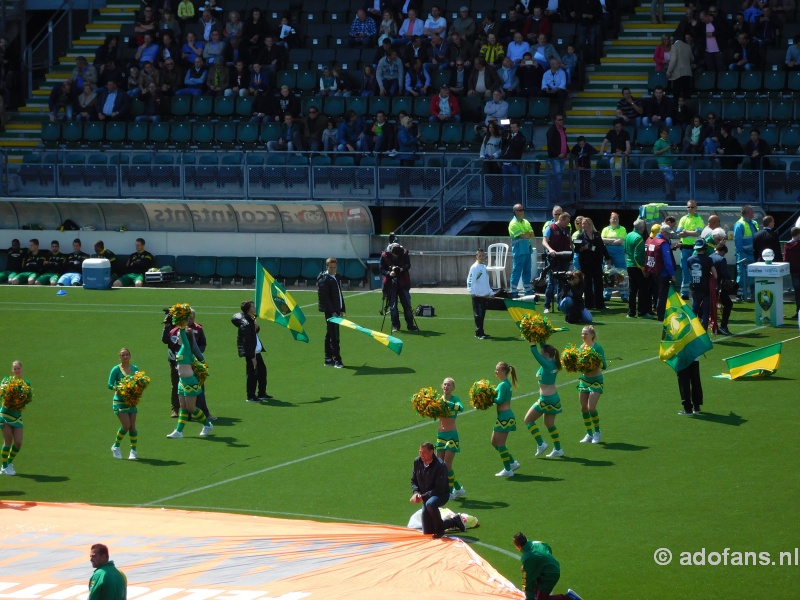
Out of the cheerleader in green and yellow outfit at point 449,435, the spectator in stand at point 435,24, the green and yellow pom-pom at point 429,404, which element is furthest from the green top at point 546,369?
the spectator in stand at point 435,24

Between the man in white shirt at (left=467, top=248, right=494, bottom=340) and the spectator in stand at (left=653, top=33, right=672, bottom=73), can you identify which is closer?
the man in white shirt at (left=467, top=248, right=494, bottom=340)

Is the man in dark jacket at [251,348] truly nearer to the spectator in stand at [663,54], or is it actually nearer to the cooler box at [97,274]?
the cooler box at [97,274]

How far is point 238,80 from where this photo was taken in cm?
4206

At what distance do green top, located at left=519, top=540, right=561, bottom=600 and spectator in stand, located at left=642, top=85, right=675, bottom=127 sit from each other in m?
24.2

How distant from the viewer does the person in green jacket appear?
13.6m

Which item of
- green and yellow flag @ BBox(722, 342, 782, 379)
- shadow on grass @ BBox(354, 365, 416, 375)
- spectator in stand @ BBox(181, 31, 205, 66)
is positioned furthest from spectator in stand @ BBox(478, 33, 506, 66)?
green and yellow flag @ BBox(722, 342, 782, 379)

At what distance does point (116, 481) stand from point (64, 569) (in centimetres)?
376

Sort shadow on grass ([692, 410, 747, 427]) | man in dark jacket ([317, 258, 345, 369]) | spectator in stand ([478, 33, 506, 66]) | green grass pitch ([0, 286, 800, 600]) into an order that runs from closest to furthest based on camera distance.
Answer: green grass pitch ([0, 286, 800, 600]), shadow on grass ([692, 410, 747, 427]), man in dark jacket ([317, 258, 345, 369]), spectator in stand ([478, 33, 506, 66])

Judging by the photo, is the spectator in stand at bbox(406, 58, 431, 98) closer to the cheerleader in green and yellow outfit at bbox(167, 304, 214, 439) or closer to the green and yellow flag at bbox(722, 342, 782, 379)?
the green and yellow flag at bbox(722, 342, 782, 379)

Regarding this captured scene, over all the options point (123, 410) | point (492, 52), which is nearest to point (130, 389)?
point (123, 410)

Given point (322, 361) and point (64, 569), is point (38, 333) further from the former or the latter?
point (64, 569)

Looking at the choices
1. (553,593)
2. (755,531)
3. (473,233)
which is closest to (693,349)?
(755,531)

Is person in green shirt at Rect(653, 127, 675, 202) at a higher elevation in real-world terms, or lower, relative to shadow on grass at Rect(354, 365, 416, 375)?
higher

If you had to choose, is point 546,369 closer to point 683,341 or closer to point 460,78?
point 683,341
